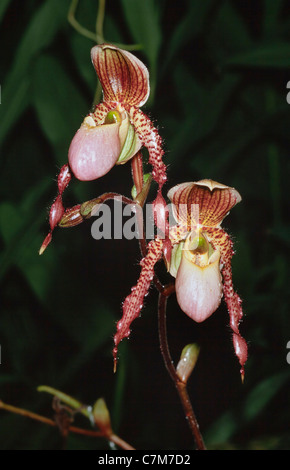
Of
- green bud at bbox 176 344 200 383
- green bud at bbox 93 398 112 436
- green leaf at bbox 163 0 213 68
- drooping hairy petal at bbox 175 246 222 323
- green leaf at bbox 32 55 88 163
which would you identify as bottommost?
green bud at bbox 93 398 112 436

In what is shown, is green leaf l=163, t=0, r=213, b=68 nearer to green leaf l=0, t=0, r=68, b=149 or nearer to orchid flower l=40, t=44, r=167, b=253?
green leaf l=0, t=0, r=68, b=149

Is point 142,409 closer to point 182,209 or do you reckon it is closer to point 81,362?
point 81,362

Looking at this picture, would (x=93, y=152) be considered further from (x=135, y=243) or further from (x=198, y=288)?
(x=135, y=243)

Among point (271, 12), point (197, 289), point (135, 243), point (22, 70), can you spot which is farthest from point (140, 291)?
point (271, 12)

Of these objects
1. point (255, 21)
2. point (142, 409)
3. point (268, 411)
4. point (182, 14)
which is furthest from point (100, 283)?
point (255, 21)

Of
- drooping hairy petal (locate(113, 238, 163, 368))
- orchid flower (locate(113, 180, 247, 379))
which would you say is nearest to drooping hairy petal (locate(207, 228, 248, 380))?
orchid flower (locate(113, 180, 247, 379))
